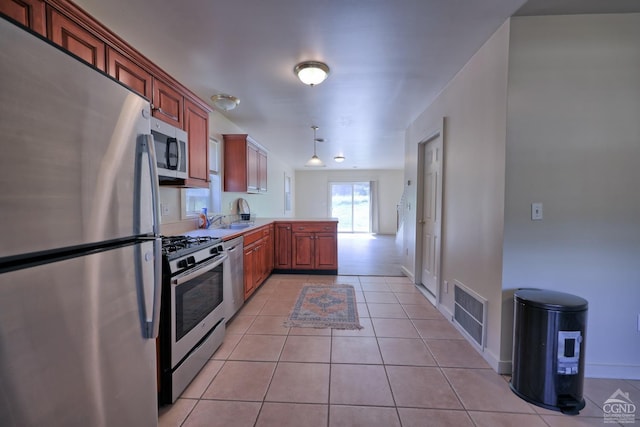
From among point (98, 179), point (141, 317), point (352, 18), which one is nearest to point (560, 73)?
point (352, 18)

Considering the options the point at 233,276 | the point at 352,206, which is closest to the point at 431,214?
the point at 233,276

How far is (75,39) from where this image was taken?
1.44 m

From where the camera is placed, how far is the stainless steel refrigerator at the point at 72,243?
0.75 meters

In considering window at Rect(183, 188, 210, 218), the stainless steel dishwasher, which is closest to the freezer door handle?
the stainless steel dishwasher

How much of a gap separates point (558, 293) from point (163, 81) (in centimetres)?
334

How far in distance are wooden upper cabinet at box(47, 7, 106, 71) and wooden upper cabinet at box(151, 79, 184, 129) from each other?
1.56 ft

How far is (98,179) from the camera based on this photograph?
1.01 metres

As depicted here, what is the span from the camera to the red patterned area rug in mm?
2799

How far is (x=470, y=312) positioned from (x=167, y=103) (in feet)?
10.5

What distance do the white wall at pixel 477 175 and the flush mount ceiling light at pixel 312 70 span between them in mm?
1311

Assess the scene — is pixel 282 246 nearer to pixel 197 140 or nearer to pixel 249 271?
pixel 249 271

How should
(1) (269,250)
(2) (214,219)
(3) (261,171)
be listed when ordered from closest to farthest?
(2) (214,219) < (1) (269,250) < (3) (261,171)

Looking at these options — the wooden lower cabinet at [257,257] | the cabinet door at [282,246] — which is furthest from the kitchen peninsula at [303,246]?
the wooden lower cabinet at [257,257]

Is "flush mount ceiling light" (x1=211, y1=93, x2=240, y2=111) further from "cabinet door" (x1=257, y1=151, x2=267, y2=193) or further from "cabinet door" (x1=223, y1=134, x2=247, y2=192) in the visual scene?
"cabinet door" (x1=257, y1=151, x2=267, y2=193)
